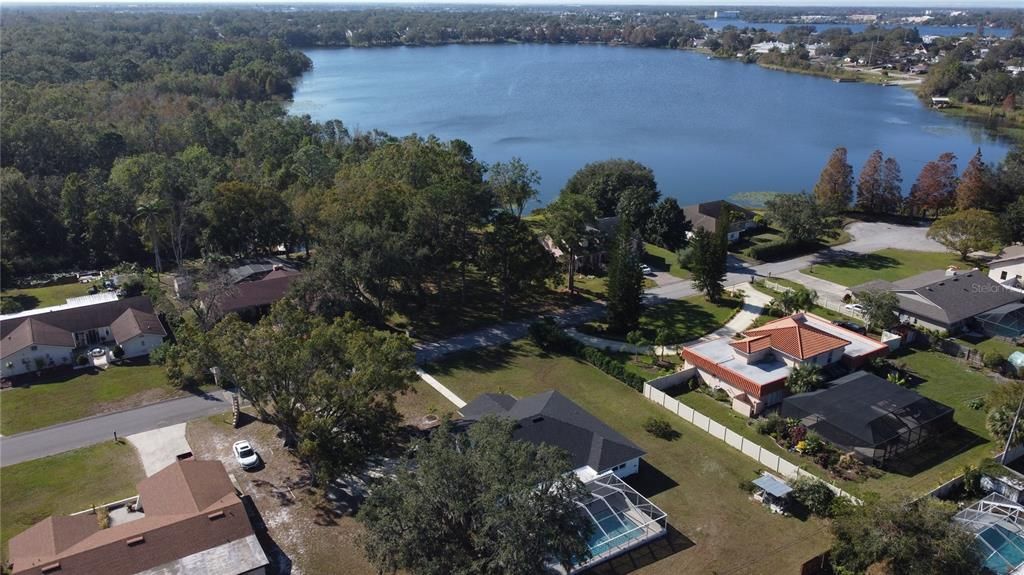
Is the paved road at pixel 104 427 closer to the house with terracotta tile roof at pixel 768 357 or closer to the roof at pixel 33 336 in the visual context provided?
the roof at pixel 33 336

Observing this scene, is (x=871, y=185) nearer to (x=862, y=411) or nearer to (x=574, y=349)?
(x=574, y=349)

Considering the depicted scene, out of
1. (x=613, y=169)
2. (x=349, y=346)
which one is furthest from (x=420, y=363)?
(x=613, y=169)

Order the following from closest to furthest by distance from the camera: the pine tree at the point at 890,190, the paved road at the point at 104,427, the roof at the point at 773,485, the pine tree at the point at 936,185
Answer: the roof at the point at 773,485
the paved road at the point at 104,427
the pine tree at the point at 936,185
the pine tree at the point at 890,190

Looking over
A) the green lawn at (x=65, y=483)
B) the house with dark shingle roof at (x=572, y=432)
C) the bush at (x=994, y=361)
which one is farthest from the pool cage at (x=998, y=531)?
the green lawn at (x=65, y=483)

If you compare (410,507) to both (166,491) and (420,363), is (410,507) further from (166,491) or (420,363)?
(420,363)

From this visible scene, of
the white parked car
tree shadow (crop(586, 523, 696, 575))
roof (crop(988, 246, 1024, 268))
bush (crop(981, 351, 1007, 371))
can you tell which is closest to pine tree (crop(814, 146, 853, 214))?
roof (crop(988, 246, 1024, 268))
